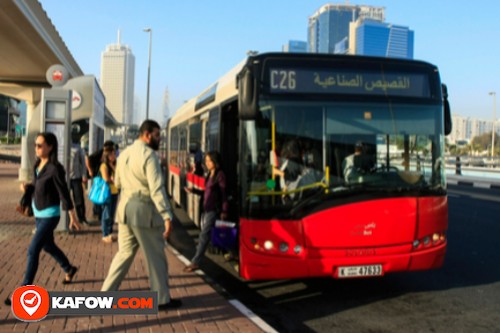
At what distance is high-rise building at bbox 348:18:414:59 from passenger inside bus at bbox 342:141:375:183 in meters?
114

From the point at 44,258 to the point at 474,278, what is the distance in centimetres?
635

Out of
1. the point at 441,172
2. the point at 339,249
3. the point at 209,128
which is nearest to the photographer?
the point at 339,249

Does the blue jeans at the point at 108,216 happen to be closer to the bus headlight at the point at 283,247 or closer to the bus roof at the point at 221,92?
the bus roof at the point at 221,92

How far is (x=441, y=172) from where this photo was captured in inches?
245

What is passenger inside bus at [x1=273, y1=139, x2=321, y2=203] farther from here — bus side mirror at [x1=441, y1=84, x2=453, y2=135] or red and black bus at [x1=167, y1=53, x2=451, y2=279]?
bus side mirror at [x1=441, y1=84, x2=453, y2=135]

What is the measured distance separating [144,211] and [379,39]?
15183cm

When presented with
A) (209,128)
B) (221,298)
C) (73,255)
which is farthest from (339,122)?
(73,255)

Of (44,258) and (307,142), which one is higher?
(307,142)

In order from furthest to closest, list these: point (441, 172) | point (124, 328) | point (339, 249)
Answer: point (441, 172) → point (339, 249) → point (124, 328)

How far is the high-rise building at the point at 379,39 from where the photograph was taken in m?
135

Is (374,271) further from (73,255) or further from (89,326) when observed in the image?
(73,255)

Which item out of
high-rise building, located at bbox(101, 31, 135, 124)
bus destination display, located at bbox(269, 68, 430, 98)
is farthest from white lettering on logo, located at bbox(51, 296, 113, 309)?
high-rise building, located at bbox(101, 31, 135, 124)

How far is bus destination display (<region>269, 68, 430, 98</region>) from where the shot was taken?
591cm

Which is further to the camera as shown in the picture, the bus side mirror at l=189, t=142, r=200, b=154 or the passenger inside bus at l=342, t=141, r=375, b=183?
the bus side mirror at l=189, t=142, r=200, b=154
